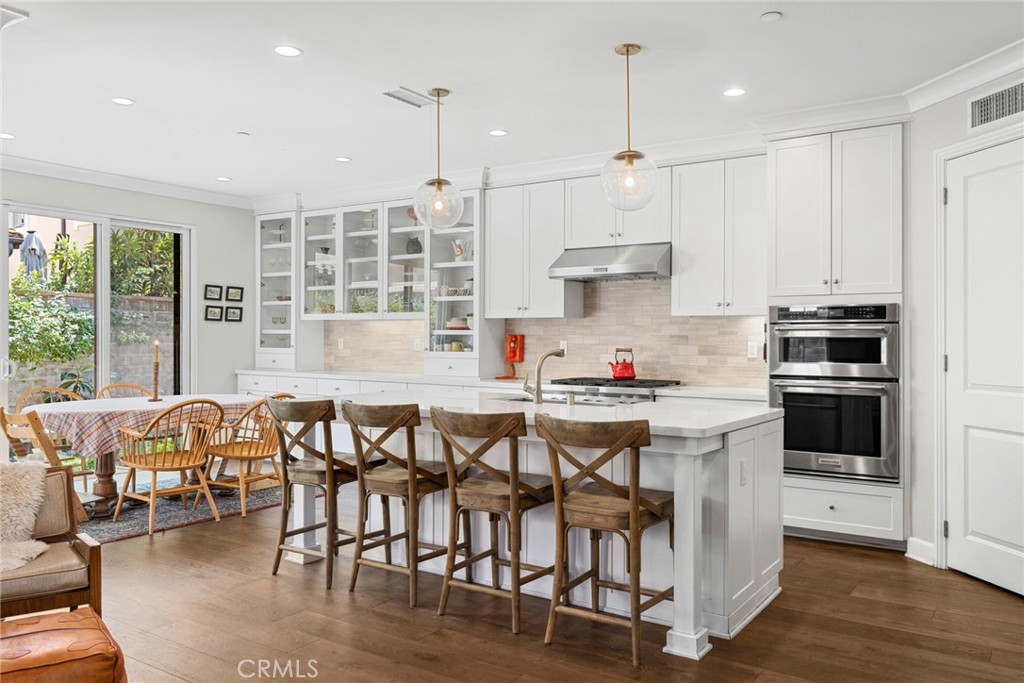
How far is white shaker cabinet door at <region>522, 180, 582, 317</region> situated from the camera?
5.96 meters

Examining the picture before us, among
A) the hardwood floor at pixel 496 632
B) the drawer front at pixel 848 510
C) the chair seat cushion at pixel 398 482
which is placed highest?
the chair seat cushion at pixel 398 482

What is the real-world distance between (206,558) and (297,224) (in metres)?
4.14

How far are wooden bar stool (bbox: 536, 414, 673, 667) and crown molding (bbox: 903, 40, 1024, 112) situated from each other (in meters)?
2.68

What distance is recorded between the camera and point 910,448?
4328mm

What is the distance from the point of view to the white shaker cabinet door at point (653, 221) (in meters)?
5.45

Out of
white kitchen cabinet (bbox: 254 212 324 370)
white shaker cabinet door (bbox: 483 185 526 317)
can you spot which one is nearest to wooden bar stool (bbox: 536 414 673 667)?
white shaker cabinet door (bbox: 483 185 526 317)

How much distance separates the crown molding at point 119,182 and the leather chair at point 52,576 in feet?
13.5

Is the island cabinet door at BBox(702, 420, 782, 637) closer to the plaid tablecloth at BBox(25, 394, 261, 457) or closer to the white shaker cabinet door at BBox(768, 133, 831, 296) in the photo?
the white shaker cabinet door at BBox(768, 133, 831, 296)

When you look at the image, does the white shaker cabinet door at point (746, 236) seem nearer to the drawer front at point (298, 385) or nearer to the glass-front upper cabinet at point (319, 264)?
the glass-front upper cabinet at point (319, 264)

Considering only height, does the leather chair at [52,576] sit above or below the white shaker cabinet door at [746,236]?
below

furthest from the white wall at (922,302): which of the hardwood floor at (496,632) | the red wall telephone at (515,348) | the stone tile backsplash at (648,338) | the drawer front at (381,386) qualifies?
the drawer front at (381,386)

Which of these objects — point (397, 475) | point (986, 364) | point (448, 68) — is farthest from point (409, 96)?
point (986, 364)

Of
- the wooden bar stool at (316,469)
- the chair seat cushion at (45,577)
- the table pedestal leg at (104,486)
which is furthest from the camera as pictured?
the table pedestal leg at (104,486)

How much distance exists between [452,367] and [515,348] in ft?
1.86
